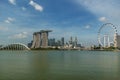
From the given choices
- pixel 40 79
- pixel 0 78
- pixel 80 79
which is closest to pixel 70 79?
pixel 80 79

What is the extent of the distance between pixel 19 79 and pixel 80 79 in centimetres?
673

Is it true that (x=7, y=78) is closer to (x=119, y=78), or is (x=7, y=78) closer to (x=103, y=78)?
(x=103, y=78)

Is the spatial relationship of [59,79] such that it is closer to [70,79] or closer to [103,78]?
[70,79]

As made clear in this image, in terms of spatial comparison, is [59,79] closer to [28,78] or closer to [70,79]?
[70,79]

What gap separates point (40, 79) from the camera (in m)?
26.3

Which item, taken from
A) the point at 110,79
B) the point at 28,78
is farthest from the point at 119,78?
the point at 28,78

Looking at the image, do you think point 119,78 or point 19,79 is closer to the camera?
point 19,79

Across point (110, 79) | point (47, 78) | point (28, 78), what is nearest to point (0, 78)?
point (28, 78)

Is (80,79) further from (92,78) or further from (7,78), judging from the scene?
(7,78)

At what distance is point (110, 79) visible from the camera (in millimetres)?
27062

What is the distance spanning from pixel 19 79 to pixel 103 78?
377 inches

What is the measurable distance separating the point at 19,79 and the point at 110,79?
33.4 feet

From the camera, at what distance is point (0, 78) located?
26500mm

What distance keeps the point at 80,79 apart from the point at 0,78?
889 cm
